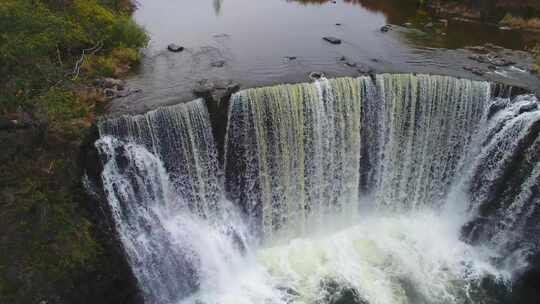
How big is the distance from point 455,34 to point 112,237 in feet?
55.4

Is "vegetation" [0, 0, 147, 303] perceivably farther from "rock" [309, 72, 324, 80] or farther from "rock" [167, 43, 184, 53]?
"rock" [309, 72, 324, 80]

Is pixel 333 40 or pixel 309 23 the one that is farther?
pixel 309 23

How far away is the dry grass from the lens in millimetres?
21047

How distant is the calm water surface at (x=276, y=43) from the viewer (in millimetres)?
14375

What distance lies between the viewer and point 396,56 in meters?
16.8

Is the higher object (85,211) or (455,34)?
(455,34)

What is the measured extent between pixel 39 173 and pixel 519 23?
21.8 meters

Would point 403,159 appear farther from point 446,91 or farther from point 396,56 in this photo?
point 396,56

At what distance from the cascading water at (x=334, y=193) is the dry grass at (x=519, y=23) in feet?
32.5

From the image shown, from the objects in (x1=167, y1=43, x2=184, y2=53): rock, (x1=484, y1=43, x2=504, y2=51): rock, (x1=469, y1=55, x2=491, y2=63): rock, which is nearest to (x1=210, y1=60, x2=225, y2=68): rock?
(x1=167, y1=43, x2=184, y2=53): rock

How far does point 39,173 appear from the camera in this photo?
10102 millimetres

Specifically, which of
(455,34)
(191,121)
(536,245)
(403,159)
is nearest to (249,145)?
(191,121)

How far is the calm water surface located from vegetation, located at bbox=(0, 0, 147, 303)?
6.57ft

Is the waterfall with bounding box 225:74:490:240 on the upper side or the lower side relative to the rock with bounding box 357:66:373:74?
lower
